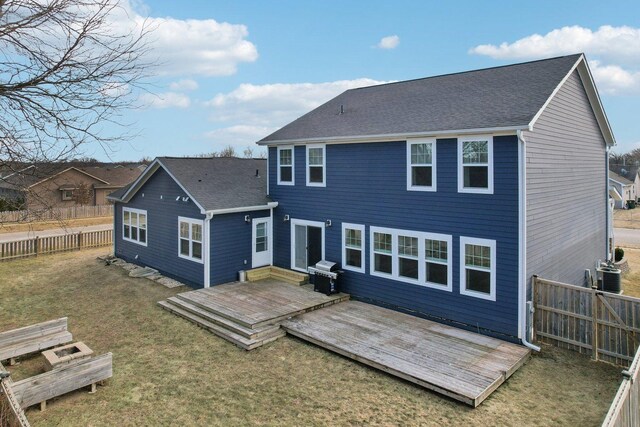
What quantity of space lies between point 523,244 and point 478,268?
1.23m

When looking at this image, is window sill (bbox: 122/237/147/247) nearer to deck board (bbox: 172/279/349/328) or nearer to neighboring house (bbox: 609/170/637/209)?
deck board (bbox: 172/279/349/328)

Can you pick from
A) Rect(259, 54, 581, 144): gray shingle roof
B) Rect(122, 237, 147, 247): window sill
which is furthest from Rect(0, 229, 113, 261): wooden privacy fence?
Rect(259, 54, 581, 144): gray shingle roof

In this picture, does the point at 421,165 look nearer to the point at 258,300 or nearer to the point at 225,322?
the point at 258,300

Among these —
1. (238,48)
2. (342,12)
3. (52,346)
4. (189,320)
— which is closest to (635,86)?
(342,12)

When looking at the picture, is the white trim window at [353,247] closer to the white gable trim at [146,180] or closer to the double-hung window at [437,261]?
the double-hung window at [437,261]

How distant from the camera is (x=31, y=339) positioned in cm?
908

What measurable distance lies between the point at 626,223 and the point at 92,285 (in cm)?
4121

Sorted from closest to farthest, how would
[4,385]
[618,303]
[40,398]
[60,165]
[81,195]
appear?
[4,385] → [60,165] → [40,398] → [618,303] → [81,195]

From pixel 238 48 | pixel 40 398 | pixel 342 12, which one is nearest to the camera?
pixel 40 398

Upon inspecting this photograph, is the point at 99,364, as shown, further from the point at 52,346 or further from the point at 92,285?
the point at 92,285

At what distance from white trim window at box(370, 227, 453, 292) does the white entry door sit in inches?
182

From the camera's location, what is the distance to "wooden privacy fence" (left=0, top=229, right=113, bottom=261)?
19.4 m

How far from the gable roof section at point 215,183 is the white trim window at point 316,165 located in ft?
6.66

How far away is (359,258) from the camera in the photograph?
12570mm
